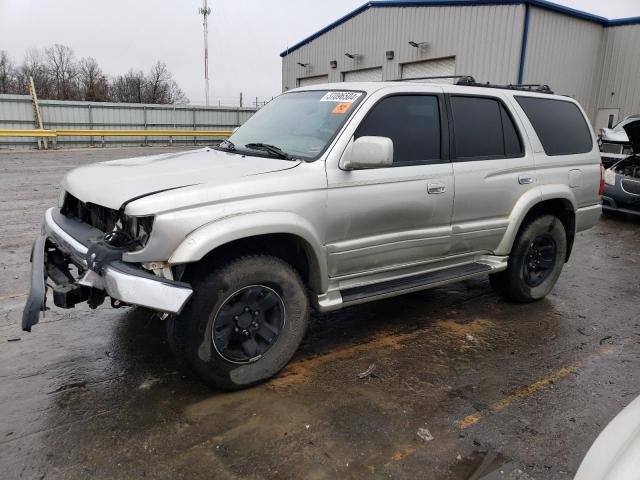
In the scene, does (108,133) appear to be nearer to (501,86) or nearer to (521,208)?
(501,86)

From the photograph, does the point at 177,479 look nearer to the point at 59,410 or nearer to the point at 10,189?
the point at 59,410

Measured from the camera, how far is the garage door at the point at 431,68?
62.8ft

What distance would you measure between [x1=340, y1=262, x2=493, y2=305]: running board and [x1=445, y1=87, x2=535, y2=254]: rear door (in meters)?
0.16

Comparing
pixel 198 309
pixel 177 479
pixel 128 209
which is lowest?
pixel 177 479

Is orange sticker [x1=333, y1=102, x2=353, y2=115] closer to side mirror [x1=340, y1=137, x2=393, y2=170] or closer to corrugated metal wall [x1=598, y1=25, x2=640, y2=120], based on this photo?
side mirror [x1=340, y1=137, x2=393, y2=170]

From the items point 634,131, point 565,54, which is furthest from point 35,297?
point 565,54

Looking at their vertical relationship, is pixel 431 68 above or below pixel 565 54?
below

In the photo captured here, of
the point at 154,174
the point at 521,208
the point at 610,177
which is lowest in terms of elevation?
the point at 610,177

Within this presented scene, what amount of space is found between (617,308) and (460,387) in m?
2.59

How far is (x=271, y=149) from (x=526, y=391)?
2.43m

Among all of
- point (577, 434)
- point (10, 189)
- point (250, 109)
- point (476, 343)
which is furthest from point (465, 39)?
point (577, 434)

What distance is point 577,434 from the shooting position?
3.05m

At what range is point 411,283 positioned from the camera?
404cm

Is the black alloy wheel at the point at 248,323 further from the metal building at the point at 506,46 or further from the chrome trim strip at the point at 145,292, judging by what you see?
the metal building at the point at 506,46
